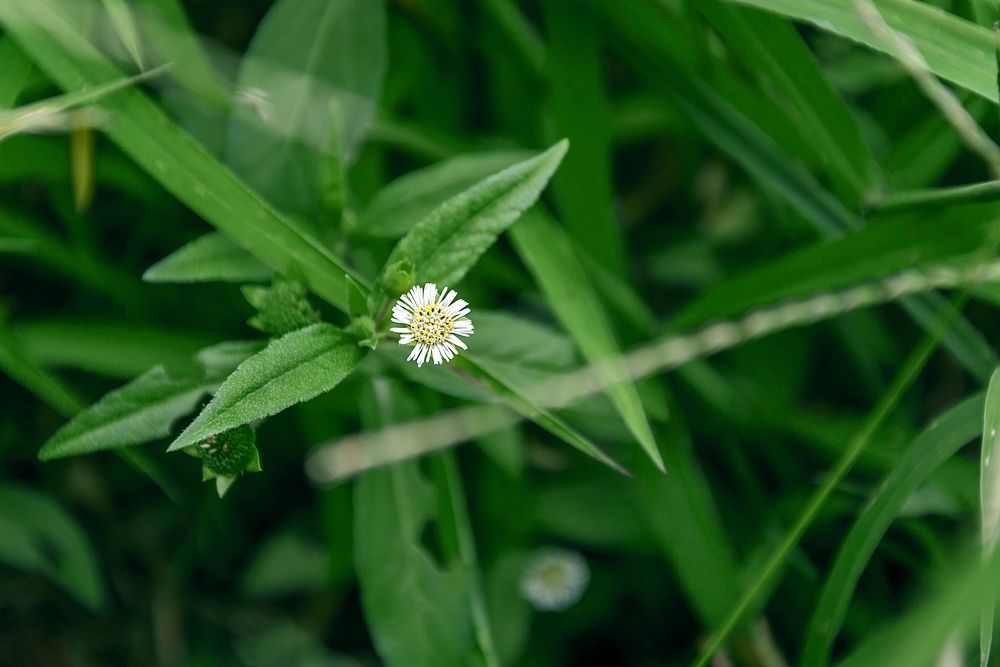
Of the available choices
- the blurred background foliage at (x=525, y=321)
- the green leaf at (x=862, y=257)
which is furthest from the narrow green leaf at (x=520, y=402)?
the green leaf at (x=862, y=257)

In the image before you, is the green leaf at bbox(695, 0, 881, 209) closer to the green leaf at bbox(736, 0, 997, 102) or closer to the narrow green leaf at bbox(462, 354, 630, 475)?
the green leaf at bbox(736, 0, 997, 102)

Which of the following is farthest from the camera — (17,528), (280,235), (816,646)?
(17,528)

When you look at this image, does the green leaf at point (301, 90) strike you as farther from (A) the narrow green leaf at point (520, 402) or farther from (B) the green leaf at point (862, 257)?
(B) the green leaf at point (862, 257)

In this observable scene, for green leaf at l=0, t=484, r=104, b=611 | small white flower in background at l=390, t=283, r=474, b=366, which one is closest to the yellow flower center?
small white flower in background at l=390, t=283, r=474, b=366

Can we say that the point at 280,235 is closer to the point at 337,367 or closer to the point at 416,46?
the point at 337,367

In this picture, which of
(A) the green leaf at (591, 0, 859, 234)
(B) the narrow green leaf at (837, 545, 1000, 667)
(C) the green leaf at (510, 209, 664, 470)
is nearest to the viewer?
(B) the narrow green leaf at (837, 545, 1000, 667)

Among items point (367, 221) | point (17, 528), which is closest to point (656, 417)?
point (367, 221)
